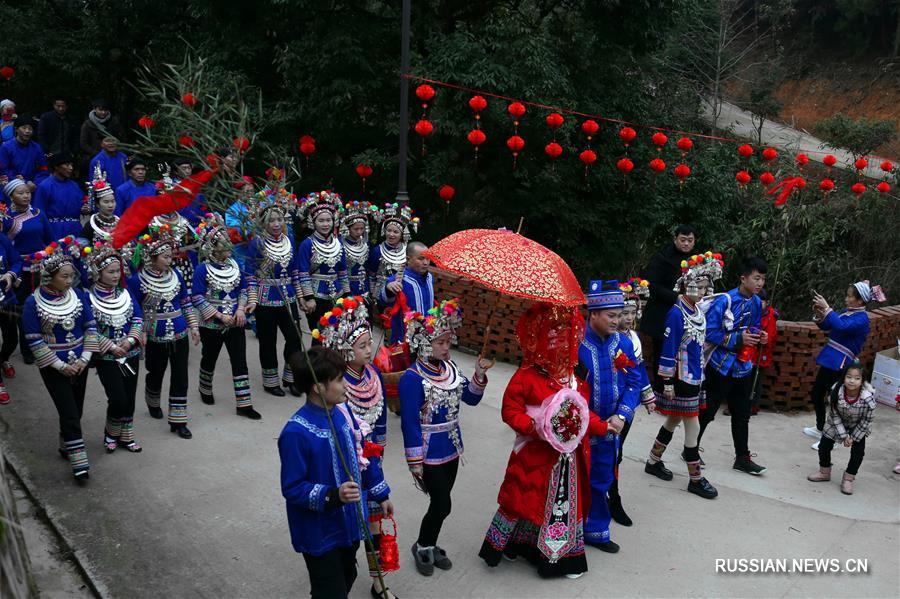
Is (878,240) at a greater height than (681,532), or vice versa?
(878,240)

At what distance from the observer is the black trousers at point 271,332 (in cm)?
834

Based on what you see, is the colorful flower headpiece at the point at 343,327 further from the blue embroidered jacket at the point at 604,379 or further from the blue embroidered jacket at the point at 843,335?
the blue embroidered jacket at the point at 843,335

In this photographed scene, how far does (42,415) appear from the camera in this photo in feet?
25.8

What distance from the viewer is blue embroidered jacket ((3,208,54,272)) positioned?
8.63 meters

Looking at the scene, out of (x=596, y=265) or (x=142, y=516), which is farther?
(x=596, y=265)

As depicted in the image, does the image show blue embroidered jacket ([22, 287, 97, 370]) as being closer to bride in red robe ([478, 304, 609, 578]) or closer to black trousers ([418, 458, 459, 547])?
black trousers ([418, 458, 459, 547])

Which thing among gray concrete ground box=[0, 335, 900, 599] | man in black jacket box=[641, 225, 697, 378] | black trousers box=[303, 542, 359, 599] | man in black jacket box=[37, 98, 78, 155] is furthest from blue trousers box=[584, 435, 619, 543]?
man in black jacket box=[37, 98, 78, 155]

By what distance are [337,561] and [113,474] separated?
10.6 ft

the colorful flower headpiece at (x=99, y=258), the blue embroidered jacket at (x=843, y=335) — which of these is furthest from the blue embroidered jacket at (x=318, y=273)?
the blue embroidered jacket at (x=843, y=335)

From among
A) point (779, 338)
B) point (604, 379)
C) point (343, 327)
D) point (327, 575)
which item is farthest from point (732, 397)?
point (327, 575)

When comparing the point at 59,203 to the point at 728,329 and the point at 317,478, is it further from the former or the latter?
the point at 728,329

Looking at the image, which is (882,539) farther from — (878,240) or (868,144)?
(868,144)

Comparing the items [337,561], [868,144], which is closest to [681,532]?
[337,561]

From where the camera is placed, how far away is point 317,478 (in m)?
4.35
